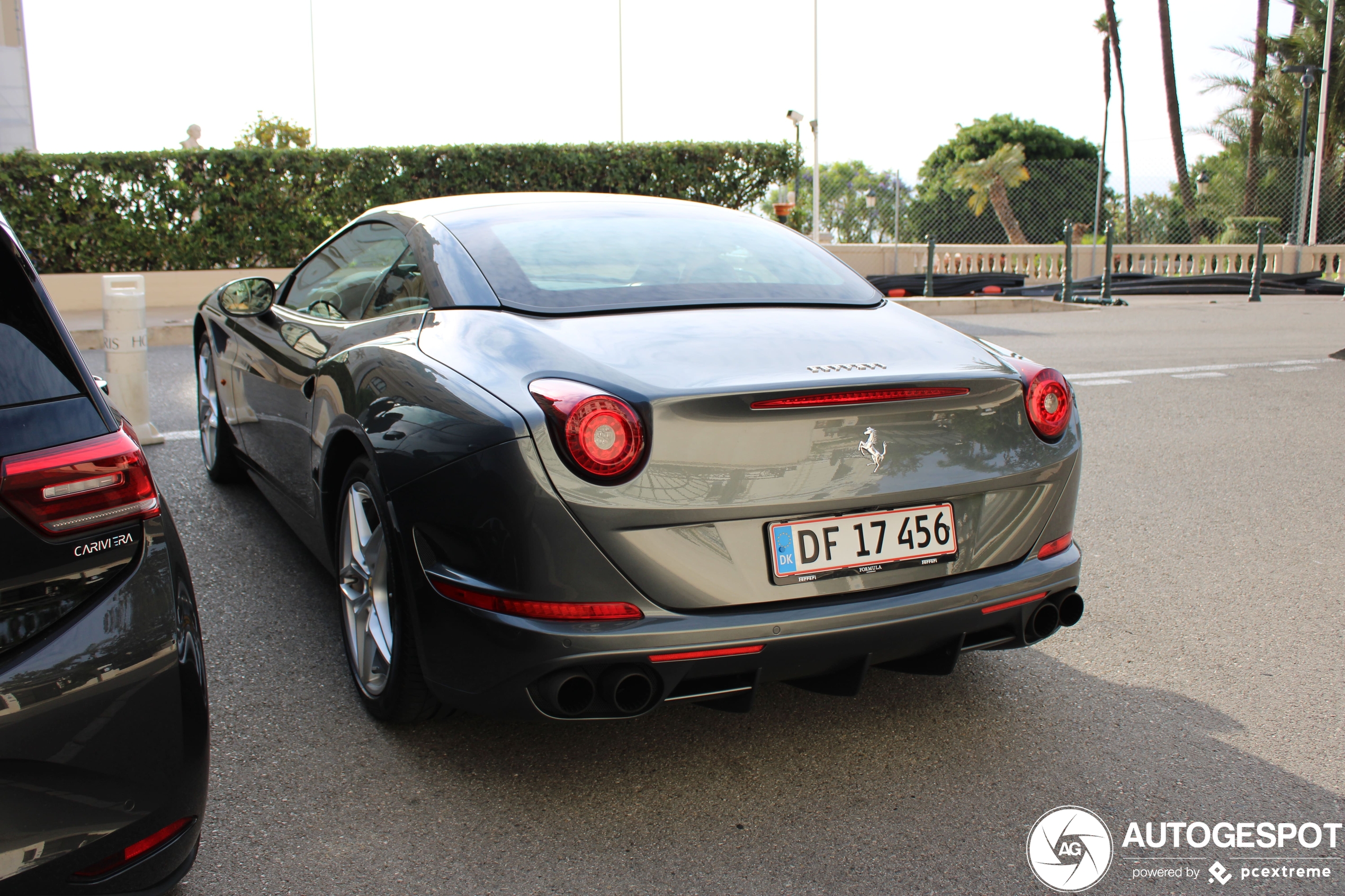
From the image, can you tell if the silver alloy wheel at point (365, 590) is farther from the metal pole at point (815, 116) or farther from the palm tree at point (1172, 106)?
the palm tree at point (1172, 106)

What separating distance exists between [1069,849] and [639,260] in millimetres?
1881

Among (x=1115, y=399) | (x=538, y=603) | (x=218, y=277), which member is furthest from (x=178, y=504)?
(x=218, y=277)

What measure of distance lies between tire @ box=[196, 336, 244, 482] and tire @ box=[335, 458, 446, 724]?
2140mm

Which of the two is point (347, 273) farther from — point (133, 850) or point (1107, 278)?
point (1107, 278)

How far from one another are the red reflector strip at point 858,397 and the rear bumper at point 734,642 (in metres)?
0.42

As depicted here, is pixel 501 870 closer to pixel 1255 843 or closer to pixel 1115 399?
pixel 1255 843

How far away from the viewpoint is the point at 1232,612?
3.79m

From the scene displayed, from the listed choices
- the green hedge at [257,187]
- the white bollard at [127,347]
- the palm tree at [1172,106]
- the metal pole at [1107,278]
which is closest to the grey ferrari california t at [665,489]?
the white bollard at [127,347]

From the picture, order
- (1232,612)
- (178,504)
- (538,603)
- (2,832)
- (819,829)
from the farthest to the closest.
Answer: (178,504) → (1232,612) → (819,829) → (538,603) → (2,832)

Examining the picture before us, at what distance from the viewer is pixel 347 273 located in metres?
3.75

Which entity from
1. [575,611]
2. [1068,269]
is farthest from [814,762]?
[1068,269]

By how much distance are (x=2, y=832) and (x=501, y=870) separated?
3.10 ft

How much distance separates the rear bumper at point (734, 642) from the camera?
2258 millimetres

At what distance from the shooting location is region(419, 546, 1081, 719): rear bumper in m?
2.26
